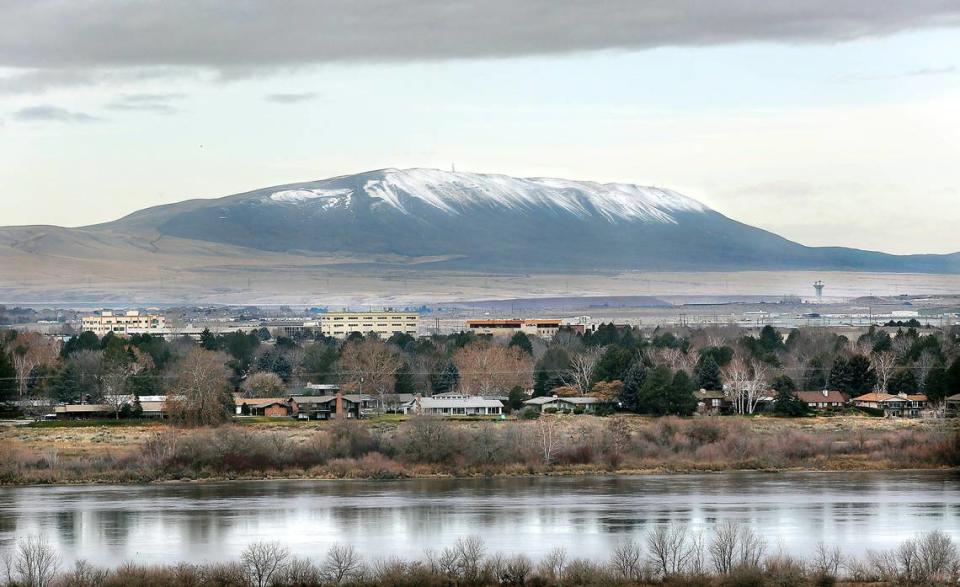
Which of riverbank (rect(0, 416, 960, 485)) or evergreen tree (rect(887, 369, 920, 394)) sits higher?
evergreen tree (rect(887, 369, 920, 394))

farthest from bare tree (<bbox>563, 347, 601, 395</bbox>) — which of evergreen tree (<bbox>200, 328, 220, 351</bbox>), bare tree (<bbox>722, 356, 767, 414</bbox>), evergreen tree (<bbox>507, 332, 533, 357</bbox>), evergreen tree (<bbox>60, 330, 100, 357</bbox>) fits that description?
evergreen tree (<bbox>60, 330, 100, 357</bbox>)

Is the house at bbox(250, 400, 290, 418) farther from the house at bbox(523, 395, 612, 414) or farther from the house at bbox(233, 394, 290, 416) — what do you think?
the house at bbox(523, 395, 612, 414)

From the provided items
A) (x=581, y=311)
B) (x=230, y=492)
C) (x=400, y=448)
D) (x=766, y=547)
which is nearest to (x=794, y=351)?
(x=400, y=448)

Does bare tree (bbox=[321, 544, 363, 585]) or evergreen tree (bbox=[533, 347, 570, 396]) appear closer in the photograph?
bare tree (bbox=[321, 544, 363, 585])

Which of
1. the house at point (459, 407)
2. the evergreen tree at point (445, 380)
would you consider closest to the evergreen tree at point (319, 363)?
the evergreen tree at point (445, 380)

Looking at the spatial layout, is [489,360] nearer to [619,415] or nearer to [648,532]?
[619,415]

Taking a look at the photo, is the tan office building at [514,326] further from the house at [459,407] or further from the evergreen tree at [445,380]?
the house at [459,407]
